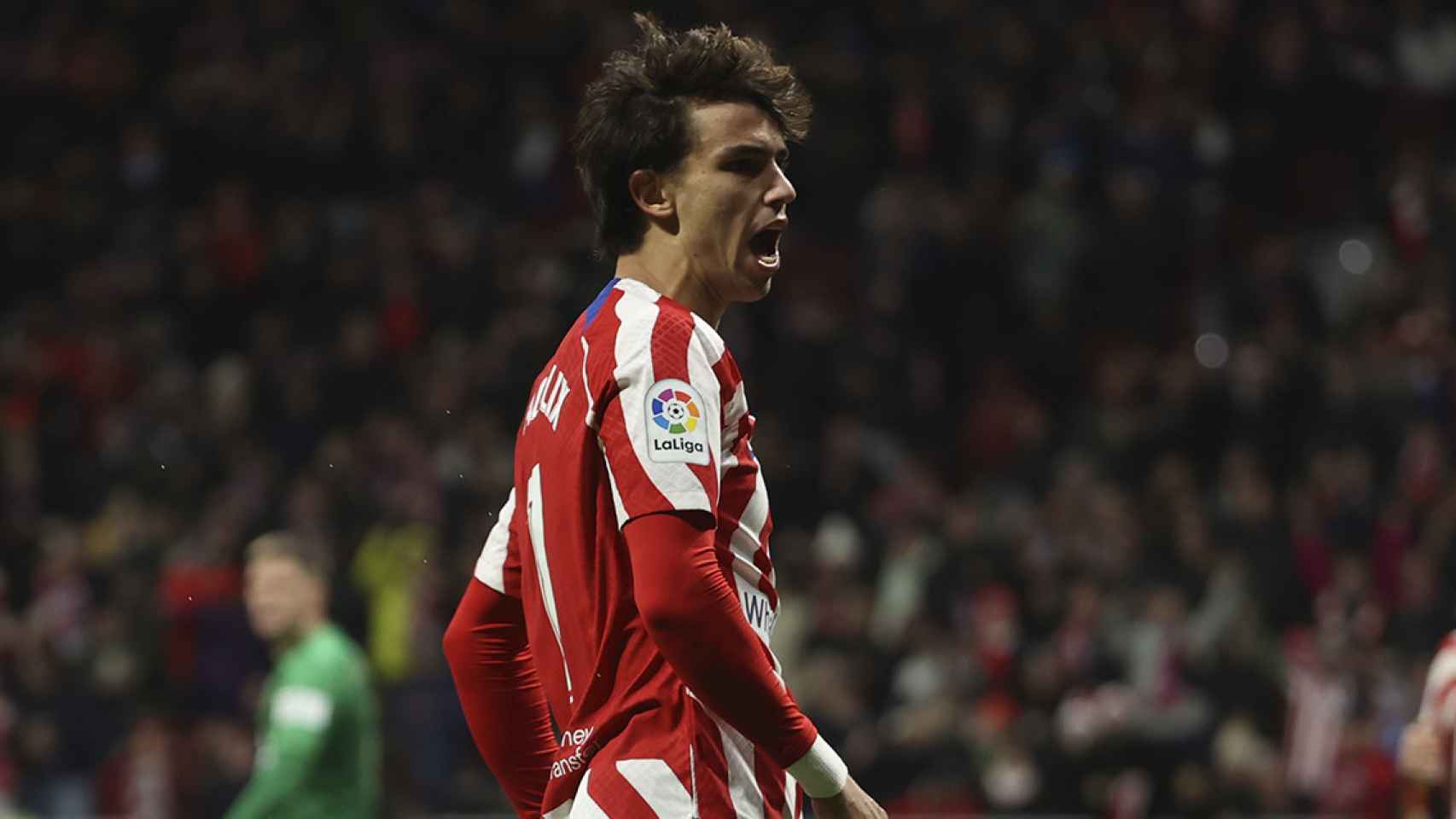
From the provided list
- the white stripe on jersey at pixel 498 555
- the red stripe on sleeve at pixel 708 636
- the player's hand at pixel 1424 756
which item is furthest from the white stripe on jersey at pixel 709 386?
the player's hand at pixel 1424 756

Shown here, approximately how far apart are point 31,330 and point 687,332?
11593 mm

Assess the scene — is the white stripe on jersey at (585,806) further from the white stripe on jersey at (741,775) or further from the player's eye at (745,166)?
the player's eye at (745,166)

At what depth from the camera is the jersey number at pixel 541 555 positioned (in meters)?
3.08

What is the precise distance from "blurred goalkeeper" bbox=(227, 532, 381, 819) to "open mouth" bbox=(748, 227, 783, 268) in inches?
172

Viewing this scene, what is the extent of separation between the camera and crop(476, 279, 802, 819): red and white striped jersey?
2.87m

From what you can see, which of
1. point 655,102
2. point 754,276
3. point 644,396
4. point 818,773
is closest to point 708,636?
point 818,773

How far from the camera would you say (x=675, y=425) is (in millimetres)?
2850

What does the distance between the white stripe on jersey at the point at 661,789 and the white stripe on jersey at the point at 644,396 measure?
0.34 meters

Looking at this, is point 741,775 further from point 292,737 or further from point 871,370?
point 871,370

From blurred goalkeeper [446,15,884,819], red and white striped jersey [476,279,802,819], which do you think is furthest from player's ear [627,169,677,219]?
red and white striped jersey [476,279,802,819]

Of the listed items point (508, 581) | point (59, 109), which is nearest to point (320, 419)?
point (59, 109)

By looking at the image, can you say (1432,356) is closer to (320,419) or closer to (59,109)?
(320,419)

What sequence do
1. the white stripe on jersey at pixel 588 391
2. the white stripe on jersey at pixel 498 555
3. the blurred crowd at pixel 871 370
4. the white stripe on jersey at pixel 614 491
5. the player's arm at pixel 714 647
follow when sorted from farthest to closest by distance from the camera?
the blurred crowd at pixel 871 370 < the white stripe on jersey at pixel 498 555 < the white stripe on jersey at pixel 588 391 < the white stripe on jersey at pixel 614 491 < the player's arm at pixel 714 647

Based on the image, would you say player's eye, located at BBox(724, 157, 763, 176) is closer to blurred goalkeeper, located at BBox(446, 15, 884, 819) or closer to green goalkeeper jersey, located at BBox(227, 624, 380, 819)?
blurred goalkeeper, located at BBox(446, 15, 884, 819)
